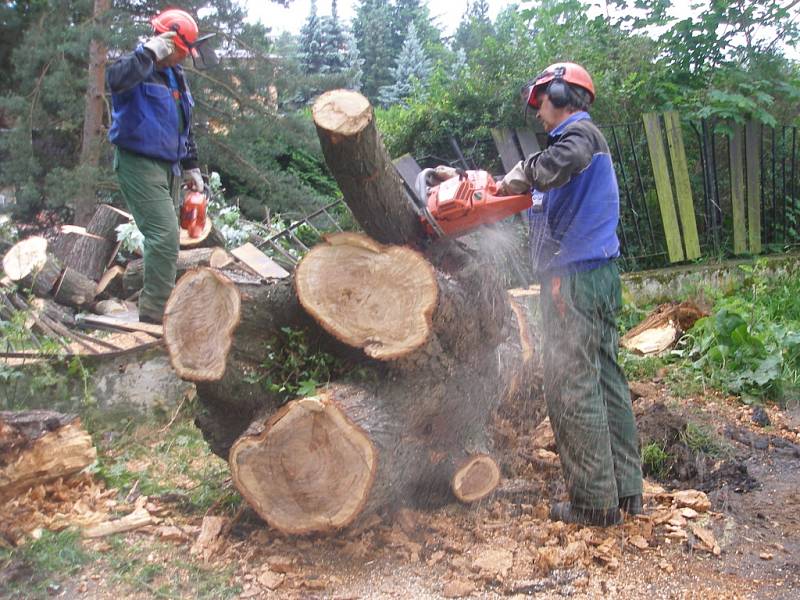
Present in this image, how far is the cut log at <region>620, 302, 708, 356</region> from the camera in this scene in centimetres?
598

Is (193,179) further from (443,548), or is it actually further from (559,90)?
(443,548)

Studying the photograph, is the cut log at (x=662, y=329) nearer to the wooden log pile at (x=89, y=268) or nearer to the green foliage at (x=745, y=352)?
the green foliage at (x=745, y=352)

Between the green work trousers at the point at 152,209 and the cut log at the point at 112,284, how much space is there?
102cm

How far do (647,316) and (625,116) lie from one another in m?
2.60

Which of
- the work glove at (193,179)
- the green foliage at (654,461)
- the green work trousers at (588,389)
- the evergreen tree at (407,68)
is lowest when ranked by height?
the green foliage at (654,461)

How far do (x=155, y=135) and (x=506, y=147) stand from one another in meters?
3.63

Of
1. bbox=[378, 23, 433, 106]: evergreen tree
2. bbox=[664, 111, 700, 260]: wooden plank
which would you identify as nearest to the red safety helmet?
bbox=[664, 111, 700, 260]: wooden plank

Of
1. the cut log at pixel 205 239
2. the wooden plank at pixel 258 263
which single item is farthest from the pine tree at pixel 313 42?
the wooden plank at pixel 258 263

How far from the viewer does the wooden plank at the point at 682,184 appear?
7574 millimetres

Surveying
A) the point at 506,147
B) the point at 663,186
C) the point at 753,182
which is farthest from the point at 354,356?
the point at 753,182

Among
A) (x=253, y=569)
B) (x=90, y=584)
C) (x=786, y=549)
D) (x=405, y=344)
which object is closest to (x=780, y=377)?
(x=786, y=549)

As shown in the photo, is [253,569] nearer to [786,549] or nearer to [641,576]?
[641,576]

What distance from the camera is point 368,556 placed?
304 centimetres

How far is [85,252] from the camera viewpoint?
589 centimetres
